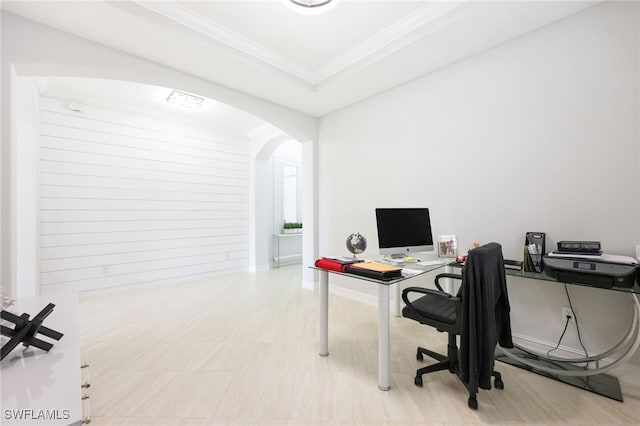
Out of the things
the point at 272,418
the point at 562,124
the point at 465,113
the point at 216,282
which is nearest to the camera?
the point at 272,418

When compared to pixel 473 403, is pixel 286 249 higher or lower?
higher

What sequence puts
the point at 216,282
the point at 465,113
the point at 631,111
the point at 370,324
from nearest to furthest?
the point at 631,111 < the point at 465,113 < the point at 370,324 < the point at 216,282

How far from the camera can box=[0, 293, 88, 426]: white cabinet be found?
0.70m

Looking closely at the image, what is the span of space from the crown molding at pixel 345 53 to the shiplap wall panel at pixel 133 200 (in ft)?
9.12

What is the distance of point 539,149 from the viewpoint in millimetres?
2398

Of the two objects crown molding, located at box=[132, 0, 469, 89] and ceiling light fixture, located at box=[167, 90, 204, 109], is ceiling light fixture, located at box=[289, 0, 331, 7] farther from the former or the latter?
ceiling light fixture, located at box=[167, 90, 204, 109]

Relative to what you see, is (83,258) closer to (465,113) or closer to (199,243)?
(199,243)

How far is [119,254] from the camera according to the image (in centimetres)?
436

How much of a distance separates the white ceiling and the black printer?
6.54 feet

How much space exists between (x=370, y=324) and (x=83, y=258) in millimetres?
4249

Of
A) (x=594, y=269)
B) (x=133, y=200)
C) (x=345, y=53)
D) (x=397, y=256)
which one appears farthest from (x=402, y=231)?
(x=133, y=200)

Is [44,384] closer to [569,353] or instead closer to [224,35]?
[224,35]

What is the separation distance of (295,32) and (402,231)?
7.43 ft

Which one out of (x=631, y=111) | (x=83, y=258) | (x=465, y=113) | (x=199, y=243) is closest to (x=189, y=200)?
(x=199, y=243)
